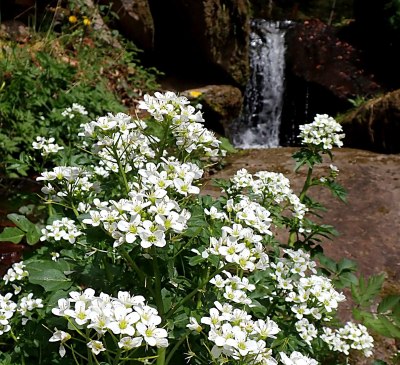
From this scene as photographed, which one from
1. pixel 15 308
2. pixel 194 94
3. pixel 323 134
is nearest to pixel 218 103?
pixel 194 94

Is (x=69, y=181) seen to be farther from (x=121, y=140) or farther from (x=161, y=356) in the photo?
(x=161, y=356)

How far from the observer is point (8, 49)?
4.80m

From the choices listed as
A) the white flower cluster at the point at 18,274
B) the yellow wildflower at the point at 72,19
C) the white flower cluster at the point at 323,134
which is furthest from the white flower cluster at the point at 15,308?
the yellow wildflower at the point at 72,19

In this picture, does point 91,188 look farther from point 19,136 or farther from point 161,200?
point 19,136

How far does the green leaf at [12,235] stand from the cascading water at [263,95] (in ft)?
18.6

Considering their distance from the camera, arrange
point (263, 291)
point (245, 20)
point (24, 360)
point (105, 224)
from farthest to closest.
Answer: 1. point (245, 20)
2. point (263, 291)
3. point (24, 360)
4. point (105, 224)

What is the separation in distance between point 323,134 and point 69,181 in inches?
47.3

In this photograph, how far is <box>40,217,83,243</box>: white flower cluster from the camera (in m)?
1.51

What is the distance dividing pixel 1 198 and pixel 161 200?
2.69 m

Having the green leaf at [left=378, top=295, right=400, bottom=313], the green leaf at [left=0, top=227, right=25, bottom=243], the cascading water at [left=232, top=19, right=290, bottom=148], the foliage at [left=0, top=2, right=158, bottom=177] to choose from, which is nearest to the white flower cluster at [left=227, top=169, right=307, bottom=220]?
the green leaf at [left=378, top=295, right=400, bottom=313]

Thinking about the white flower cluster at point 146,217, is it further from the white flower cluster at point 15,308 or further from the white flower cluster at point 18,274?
the white flower cluster at point 18,274

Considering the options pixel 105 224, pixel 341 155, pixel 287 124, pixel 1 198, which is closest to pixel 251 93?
pixel 287 124

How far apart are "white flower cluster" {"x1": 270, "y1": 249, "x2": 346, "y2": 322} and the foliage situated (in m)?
1.93

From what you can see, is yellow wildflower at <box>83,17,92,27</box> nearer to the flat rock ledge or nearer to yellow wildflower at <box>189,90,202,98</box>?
yellow wildflower at <box>189,90,202,98</box>
